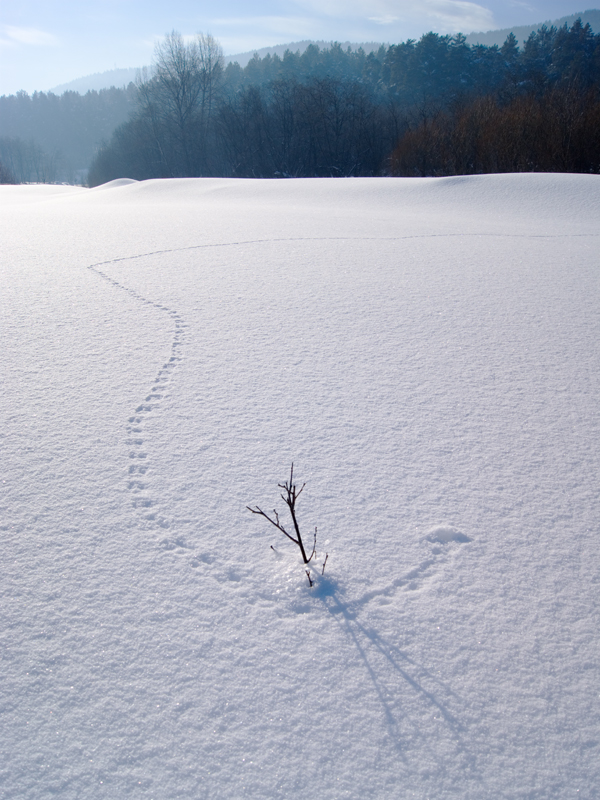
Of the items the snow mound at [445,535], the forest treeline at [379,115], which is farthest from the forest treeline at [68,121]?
the snow mound at [445,535]

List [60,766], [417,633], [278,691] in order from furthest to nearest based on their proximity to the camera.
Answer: [417,633] → [278,691] → [60,766]

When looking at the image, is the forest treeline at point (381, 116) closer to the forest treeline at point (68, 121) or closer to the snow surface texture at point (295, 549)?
the snow surface texture at point (295, 549)

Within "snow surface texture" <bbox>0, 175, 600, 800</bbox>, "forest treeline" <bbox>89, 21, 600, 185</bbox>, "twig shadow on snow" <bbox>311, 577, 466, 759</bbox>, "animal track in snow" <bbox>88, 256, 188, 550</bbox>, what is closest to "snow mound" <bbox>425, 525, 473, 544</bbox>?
"snow surface texture" <bbox>0, 175, 600, 800</bbox>

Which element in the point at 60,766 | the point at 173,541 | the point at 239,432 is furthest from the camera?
the point at 239,432

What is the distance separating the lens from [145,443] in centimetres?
179

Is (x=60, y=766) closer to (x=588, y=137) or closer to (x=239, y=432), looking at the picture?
(x=239, y=432)

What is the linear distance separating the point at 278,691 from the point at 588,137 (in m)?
12.6

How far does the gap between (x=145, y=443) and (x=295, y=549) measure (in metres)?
0.71

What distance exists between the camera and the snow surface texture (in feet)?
3.15

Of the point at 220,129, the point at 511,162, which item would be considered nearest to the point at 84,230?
the point at 511,162

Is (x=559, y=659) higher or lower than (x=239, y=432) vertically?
lower

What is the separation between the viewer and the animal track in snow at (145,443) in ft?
4.82

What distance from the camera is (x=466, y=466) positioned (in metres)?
1.70

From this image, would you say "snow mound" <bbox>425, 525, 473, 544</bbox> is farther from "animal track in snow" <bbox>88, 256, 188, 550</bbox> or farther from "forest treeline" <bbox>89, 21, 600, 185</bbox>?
"forest treeline" <bbox>89, 21, 600, 185</bbox>
